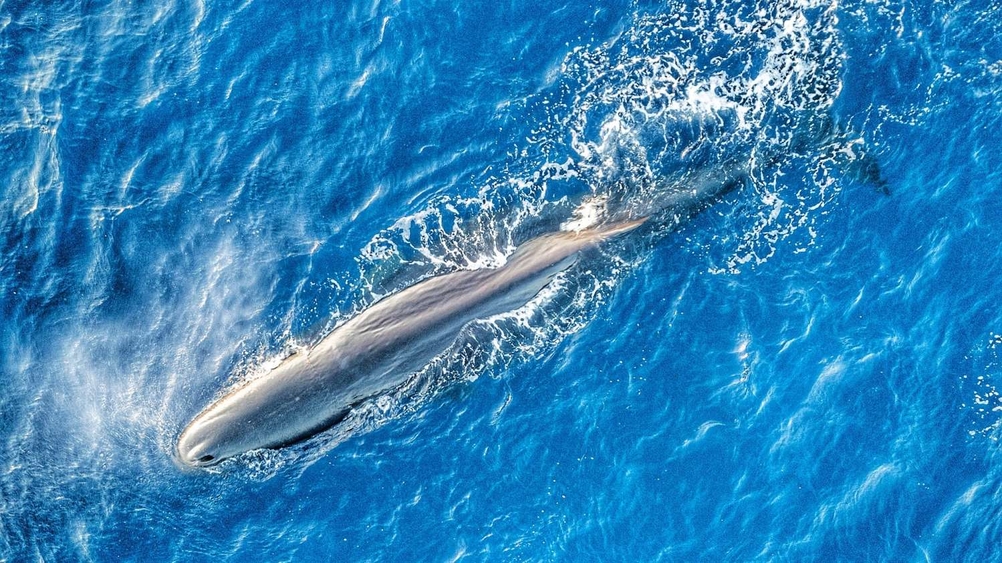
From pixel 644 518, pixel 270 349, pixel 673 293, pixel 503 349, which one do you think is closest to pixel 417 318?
pixel 503 349

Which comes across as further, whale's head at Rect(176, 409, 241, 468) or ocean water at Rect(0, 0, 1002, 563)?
whale's head at Rect(176, 409, 241, 468)

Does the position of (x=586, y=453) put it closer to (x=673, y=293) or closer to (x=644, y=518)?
(x=644, y=518)

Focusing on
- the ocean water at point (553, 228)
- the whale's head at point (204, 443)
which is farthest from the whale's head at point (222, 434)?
the ocean water at point (553, 228)

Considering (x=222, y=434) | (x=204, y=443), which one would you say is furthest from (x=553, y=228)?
(x=204, y=443)

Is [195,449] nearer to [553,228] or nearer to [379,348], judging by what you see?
[379,348]

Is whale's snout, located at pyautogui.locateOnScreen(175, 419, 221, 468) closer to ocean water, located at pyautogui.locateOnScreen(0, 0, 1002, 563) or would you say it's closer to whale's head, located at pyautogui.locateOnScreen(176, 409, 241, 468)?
whale's head, located at pyautogui.locateOnScreen(176, 409, 241, 468)

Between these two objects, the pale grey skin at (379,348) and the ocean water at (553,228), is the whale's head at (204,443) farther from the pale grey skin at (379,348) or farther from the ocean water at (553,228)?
the ocean water at (553,228)

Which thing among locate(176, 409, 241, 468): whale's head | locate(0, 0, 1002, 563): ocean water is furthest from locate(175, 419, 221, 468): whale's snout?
locate(0, 0, 1002, 563): ocean water
